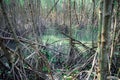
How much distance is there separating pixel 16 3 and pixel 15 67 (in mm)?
3870

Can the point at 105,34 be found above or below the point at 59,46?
above

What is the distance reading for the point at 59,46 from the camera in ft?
17.1

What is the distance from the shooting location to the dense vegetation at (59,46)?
122 cm

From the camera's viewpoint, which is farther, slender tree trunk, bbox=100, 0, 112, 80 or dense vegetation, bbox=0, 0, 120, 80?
dense vegetation, bbox=0, 0, 120, 80

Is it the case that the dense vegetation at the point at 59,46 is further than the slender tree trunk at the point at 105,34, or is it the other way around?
the dense vegetation at the point at 59,46

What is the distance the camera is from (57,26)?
25.4 feet

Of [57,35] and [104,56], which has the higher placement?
[104,56]

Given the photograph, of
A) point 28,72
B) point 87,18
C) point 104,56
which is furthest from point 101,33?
point 87,18

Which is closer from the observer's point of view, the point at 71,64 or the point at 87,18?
the point at 71,64

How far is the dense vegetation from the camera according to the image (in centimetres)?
122

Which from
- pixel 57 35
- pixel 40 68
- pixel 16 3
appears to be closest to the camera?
pixel 40 68

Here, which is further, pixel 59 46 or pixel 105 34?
pixel 59 46

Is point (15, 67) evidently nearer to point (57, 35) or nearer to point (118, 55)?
point (118, 55)

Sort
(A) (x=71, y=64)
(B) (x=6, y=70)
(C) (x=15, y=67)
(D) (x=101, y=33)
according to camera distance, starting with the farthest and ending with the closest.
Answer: (A) (x=71, y=64), (B) (x=6, y=70), (C) (x=15, y=67), (D) (x=101, y=33)
